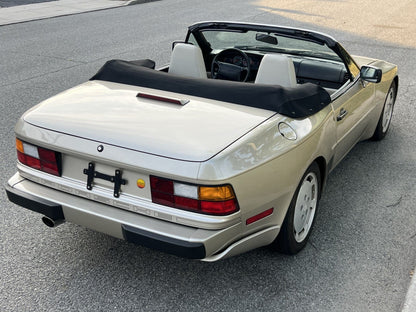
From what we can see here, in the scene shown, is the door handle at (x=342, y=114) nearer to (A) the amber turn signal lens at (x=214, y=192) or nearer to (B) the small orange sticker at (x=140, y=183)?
(A) the amber turn signal lens at (x=214, y=192)

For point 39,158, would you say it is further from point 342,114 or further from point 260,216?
point 342,114

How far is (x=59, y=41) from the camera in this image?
10.9m

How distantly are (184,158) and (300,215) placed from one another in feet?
3.79

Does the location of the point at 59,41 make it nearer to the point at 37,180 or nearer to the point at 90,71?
the point at 90,71

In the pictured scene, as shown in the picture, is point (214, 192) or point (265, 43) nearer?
point (214, 192)

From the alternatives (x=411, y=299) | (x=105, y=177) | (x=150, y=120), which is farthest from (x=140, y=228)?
(x=411, y=299)

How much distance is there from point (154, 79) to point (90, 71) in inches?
199

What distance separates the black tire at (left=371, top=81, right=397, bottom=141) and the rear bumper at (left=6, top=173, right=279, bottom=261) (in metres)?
2.78

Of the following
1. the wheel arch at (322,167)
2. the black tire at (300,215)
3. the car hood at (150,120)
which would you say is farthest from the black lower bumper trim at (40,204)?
the wheel arch at (322,167)

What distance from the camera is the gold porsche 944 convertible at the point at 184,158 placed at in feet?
9.21

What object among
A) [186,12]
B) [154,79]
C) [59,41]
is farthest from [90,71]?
[186,12]

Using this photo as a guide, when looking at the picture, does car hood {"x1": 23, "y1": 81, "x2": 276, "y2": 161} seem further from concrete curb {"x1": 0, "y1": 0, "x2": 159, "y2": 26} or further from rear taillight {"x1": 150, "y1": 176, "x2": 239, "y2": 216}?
concrete curb {"x1": 0, "y1": 0, "x2": 159, "y2": 26}

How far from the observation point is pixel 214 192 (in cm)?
276

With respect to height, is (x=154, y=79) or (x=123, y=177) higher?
(x=154, y=79)
